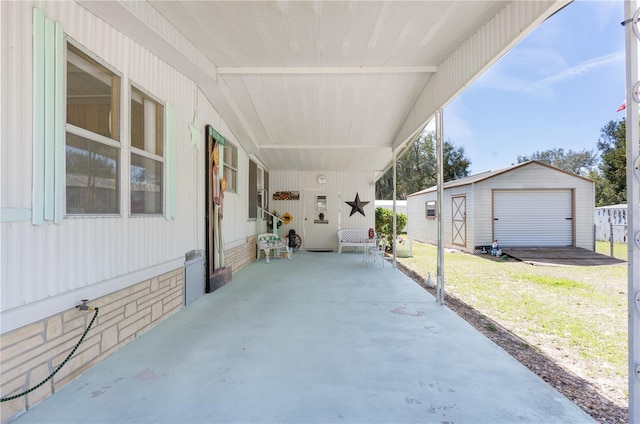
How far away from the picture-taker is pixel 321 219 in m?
10.5

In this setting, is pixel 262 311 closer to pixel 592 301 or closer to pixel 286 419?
pixel 286 419

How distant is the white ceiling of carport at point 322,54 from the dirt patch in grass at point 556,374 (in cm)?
271

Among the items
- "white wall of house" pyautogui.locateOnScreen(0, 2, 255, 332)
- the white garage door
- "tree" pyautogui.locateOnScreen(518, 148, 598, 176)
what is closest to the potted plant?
the white garage door

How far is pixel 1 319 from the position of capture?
5.56ft

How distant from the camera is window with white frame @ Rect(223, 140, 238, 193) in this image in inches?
226

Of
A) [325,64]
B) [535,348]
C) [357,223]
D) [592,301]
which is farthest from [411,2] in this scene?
[357,223]

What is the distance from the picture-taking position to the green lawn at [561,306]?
285 cm

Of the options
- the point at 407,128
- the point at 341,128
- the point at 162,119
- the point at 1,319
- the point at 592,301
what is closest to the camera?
the point at 1,319

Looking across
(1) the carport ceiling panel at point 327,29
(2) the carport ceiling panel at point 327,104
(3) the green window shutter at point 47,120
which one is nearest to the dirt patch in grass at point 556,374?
(1) the carport ceiling panel at point 327,29

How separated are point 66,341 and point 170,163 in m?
2.00

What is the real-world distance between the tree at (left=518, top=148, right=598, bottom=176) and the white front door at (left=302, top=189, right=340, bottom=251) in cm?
2658

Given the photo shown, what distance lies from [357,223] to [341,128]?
187 inches

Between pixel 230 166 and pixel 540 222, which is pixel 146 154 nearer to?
pixel 230 166

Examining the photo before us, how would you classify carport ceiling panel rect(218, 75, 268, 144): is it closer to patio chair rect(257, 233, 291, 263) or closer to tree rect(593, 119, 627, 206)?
patio chair rect(257, 233, 291, 263)
